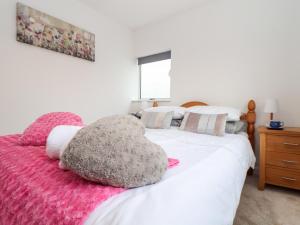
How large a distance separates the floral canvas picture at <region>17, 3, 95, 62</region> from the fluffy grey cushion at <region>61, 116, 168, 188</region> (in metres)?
2.00

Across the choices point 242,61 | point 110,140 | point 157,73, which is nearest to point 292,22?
point 242,61

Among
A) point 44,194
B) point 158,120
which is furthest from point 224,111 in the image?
point 44,194

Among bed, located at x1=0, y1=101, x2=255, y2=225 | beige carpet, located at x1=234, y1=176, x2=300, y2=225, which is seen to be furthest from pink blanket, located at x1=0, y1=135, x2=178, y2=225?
beige carpet, located at x1=234, y1=176, x2=300, y2=225

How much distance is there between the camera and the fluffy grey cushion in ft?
1.96

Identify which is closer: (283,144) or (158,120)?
(283,144)

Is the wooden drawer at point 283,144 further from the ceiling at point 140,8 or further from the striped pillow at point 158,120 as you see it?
the ceiling at point 140,8

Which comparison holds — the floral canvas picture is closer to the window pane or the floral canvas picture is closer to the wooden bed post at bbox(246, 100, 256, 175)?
the window pane

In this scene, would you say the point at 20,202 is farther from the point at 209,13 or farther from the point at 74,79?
the point at 209,13

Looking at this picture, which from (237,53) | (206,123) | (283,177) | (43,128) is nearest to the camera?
(43,128)

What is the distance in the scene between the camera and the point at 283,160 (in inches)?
67.6

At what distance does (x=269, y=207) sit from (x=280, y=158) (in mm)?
527

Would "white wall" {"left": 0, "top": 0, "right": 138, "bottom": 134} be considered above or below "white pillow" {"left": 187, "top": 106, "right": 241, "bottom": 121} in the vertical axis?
above

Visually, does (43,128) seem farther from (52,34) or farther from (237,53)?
(237,53)

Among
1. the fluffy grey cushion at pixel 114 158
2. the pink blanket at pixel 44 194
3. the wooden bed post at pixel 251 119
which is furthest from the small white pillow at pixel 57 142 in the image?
the wooden bed post at pixel 251 119
